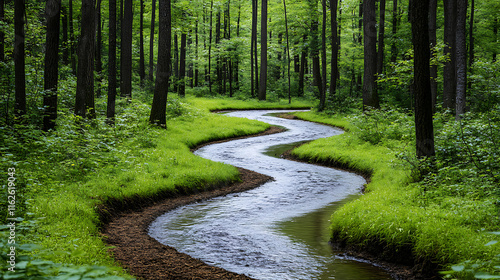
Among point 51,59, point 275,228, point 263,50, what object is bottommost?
point 275,228

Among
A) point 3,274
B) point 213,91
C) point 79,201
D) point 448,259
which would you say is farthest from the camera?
point 213,91

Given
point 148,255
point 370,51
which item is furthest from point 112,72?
point 370,51

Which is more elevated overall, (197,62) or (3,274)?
(197,62)

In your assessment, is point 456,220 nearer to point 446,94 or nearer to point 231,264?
point 231,264

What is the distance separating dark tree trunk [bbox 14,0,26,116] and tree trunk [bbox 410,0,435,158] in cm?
1122

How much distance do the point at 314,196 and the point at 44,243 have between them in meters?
7.65

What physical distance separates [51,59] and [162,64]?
19.5ft

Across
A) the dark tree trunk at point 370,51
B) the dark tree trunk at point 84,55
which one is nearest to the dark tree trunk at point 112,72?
the dark tree trunk at point 84,55

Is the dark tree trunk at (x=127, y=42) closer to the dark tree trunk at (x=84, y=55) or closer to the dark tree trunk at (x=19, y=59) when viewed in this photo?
the dark tree trunk at (x=84, y=55)

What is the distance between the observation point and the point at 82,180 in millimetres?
9781

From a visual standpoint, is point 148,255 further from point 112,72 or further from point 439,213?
point 112,72

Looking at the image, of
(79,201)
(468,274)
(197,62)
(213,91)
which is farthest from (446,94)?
(197,62)

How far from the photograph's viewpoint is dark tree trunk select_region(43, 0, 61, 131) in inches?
486

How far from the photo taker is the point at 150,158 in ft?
43.5
